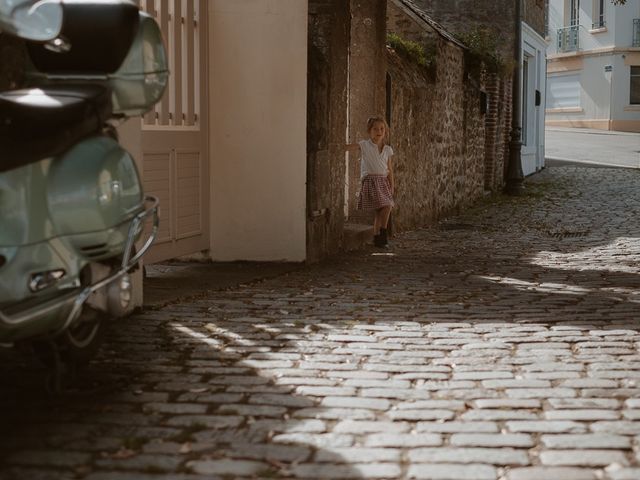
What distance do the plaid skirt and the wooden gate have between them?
2684 millimetres

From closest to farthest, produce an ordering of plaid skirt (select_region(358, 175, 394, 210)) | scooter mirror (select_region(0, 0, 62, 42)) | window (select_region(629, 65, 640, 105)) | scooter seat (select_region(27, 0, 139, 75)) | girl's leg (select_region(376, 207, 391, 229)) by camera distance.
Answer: scooter mirror (select_region(0, 0, 62, 42)), scooter seat (select_region(27, 0, 139, 75)), plaid skirt (select_region(358, 175, 394, 210)), girl's leg (select_region(376, 207, 391, 229)), window (select_region(629, 65, 640, 105))

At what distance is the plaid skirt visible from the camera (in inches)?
452

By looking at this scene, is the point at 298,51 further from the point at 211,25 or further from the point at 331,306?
the point at 331,306

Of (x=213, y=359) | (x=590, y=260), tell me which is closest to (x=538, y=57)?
(x=590, y=260)

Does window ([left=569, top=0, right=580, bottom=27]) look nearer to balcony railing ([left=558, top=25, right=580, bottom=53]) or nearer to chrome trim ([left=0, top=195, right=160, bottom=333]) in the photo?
balcony railing ([left=558, top=25, right=580, bottom=53])

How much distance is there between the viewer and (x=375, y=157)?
1142 cm

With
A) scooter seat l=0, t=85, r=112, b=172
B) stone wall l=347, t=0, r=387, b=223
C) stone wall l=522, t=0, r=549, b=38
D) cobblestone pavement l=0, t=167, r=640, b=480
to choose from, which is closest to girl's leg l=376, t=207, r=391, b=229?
stone wall l=347, t=0, r=387, b=223

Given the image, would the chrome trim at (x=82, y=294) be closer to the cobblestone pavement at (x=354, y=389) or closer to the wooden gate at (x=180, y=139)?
the cobblestone pavement at (x=354, y=389)

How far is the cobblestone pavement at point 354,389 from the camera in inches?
145

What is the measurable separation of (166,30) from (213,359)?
3.85 meters

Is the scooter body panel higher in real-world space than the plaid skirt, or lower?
higher

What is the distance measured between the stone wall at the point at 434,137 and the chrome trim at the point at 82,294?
28.9 ft

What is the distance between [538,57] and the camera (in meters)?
26.2

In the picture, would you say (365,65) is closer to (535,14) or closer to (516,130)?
(516,130)
